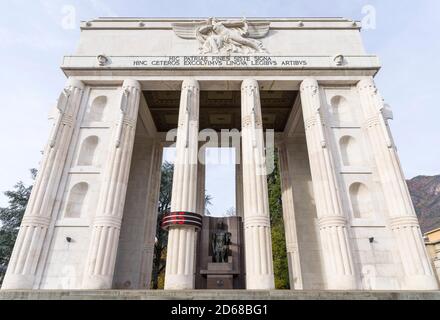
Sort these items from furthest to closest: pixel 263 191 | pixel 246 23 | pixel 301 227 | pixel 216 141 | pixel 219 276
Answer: pixel 216 141 → pixel 301 227 → pixel 246 23 → pixel 219 276 → pixel 263 191

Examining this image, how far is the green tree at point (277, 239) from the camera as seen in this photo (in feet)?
107

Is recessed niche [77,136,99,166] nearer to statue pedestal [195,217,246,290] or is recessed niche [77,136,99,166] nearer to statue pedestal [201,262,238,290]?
statue pedestal [195,217,246,290]

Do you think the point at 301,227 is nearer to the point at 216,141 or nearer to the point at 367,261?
the point at 367,261

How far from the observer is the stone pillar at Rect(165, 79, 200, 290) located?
13.8 m

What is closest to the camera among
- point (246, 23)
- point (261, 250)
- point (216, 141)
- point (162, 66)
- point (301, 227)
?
point (261, 250)

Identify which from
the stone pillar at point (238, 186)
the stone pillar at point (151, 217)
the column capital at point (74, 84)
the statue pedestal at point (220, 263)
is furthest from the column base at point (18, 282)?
the stone pillar at point (238, 186)

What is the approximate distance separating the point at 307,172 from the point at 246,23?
12842 mm

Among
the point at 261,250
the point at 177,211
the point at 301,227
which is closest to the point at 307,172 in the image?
the point at 301,227

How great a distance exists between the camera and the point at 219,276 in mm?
17344

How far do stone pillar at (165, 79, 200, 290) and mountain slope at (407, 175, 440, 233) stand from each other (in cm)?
11461

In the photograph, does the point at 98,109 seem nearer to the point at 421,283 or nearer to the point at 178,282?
the point at 178,282

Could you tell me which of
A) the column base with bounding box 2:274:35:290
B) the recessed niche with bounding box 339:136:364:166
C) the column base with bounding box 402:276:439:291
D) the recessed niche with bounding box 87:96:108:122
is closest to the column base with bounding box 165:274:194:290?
the column base with bounding box 2:274:35:290

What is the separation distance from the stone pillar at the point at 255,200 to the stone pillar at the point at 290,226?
7.99 meters
